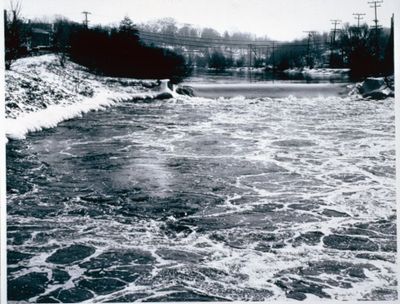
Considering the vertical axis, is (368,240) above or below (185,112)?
below

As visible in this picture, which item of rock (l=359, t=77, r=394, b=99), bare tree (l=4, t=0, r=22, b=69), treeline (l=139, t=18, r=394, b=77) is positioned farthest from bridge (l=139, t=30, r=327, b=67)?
bare tree (l=4, t=0, r=22, b=69)

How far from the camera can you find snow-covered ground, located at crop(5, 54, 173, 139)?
292 cm

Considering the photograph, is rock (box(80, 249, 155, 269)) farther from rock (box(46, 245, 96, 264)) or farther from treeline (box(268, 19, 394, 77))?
treeline (box(268, 19, 394, 77))

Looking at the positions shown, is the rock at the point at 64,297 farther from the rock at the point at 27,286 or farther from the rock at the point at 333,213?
the rock at the point at 333,213

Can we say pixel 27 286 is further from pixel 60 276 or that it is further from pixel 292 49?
pixel 292 49

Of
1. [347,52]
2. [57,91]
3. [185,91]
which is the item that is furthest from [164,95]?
[347,52]

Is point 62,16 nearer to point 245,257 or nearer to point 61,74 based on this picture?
point 61,74

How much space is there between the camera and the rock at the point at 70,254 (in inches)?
94.8

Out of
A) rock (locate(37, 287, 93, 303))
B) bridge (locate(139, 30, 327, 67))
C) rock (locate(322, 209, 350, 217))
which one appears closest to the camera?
rock (locate(37, 287, 93, 303))

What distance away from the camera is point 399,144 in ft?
8.82

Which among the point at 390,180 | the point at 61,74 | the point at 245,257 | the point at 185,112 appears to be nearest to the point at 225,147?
the point at 185,112

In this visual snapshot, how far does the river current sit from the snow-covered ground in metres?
0.10

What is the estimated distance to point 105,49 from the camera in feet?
9.88

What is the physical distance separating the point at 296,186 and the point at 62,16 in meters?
1.76
